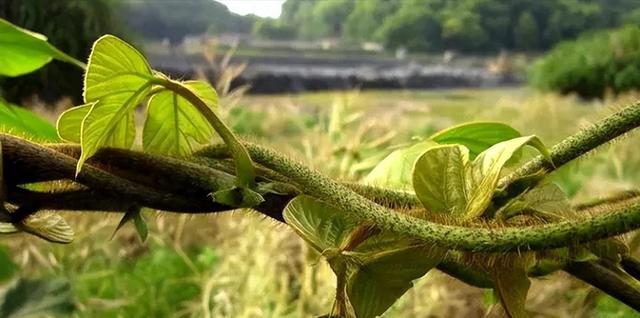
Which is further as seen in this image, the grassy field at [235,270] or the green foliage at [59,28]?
the green foliage at [59,28]

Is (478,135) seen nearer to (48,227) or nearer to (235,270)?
(48,227)

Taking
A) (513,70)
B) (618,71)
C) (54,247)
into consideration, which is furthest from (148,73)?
(513,70)

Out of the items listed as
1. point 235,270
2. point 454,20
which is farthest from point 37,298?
point 454,20

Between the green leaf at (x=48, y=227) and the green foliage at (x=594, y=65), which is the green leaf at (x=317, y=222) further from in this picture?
the green foliage at (x=594, y=65)

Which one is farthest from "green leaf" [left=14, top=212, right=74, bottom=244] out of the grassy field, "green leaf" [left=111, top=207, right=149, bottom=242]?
the grassy field

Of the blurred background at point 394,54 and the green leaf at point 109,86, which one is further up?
the green leaf at point 109,86

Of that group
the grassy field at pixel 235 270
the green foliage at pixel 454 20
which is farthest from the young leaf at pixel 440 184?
the green foliage at pixel 454 20
